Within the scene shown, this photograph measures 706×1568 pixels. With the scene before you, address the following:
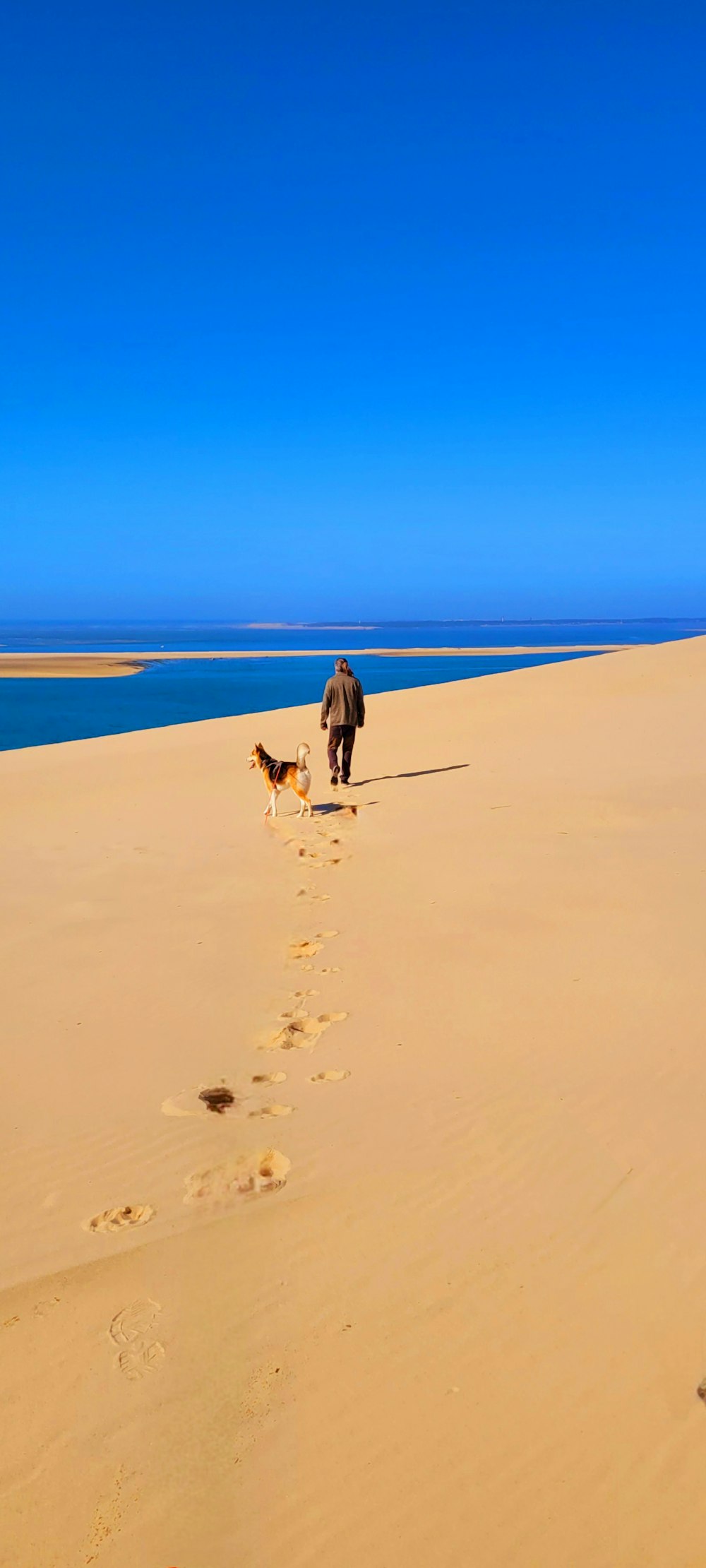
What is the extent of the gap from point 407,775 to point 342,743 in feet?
4.10

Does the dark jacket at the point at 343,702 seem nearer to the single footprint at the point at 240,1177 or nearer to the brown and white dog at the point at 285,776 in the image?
the brown and white dog at the point at 285,776

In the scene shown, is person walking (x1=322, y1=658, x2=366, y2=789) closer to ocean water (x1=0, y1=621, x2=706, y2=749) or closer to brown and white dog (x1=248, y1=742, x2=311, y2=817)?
brown and white dog (x1=248, y1=742, x2=311, y2=817)

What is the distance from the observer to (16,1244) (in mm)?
2795

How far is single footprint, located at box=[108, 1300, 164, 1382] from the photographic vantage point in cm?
231

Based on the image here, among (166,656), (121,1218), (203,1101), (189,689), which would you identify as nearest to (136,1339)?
(121,1218)

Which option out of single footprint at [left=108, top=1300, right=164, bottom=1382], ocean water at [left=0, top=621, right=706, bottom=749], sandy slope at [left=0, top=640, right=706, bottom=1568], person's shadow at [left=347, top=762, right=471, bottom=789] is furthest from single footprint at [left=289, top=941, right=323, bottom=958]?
ocean water at [left=0, top=621, right=706, bottom=749]

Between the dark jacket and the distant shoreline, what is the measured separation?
3449cm

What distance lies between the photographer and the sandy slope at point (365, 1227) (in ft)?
6.46

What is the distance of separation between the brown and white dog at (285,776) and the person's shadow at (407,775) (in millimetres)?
1972

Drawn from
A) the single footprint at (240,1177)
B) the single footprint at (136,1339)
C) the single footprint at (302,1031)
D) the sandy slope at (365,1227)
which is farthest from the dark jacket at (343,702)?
the single footprint at (136,1339)

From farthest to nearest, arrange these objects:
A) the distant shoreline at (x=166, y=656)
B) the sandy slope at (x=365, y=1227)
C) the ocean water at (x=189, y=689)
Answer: the distant shoreline at (x=166, y=656) → the ocean water at (x=189, y=689) → the sandy slope at (x=365, y=1227)

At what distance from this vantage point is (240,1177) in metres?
3.11

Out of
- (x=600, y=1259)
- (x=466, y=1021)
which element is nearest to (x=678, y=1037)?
(x=466, y=1021)

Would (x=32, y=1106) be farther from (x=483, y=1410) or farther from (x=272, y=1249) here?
(x=483, y=1410)
